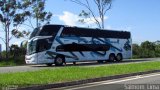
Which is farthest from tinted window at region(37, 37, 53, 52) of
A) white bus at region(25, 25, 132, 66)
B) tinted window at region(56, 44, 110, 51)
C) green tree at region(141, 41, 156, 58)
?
green tree at region(141, 41, 156, 58)

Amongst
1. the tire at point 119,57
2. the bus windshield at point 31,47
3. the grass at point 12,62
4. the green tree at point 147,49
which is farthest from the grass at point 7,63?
the green tree at point 147,49

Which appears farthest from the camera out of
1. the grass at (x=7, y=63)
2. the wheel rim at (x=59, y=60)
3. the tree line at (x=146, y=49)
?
the tree line at (x=146, y=49)

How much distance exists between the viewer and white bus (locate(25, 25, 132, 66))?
118ft

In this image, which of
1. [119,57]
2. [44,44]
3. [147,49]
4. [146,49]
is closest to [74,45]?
[44,44]

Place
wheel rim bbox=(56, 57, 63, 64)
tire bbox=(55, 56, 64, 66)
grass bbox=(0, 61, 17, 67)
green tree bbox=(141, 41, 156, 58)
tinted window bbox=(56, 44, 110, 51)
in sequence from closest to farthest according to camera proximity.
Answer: tire bbox=(55, 56, 64, 66), wheel rim bbox=(56, 57, 63, 64), tinted window bbox=(56, 44, 110, 51), grass bbox=(0, 61, 17, 67), green tree bbox=(141, 41, 156, 58)

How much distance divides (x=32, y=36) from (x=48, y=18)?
17067 mm

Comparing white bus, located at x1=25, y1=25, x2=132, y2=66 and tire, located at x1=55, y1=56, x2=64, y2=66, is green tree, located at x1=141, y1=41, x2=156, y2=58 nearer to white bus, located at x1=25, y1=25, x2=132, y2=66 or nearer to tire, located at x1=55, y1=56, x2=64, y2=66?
white bus, located at x1=25, y1=25, x2=132, y2=66

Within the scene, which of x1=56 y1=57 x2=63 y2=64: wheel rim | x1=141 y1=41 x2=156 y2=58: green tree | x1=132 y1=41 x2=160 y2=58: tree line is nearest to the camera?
x1=56 y1=57 x2=63 y2=64: wheel rim

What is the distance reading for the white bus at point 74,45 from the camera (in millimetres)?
36094

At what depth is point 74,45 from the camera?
38.9 meters

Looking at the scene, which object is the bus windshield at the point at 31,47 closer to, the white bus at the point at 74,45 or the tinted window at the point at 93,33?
the white bus at the point at 74,45

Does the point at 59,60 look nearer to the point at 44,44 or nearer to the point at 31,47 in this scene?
the point at 44,44

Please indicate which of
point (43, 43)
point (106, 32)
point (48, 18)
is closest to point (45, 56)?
point (43, 43)

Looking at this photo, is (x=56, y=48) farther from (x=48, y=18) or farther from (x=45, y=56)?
(x=48, y=18)
